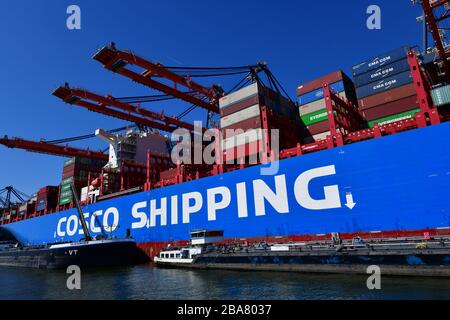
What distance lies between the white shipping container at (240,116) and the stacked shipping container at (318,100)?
5.21 m

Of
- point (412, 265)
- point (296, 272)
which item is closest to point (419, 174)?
point (412, 265)

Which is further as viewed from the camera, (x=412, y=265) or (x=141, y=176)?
(x=141, y=176)

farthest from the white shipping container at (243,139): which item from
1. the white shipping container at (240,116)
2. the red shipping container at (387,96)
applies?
the red shipping container at (387,96)

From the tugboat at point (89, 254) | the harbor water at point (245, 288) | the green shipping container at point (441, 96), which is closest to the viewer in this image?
the harbor water at point (245, 288)

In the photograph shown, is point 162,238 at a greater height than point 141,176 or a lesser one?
lesser

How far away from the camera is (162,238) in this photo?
118 ft

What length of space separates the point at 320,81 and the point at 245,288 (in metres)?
23.2

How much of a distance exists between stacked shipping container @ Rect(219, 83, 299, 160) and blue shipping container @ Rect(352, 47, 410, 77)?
842 centimetres

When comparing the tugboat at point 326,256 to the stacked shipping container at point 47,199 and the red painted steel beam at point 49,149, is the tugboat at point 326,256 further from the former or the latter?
the stacked shipping container at point 47,199

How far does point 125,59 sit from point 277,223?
2291 centimetres

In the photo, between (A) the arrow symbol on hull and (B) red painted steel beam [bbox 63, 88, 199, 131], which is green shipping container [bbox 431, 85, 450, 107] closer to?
(A) the arrow symbol on hull

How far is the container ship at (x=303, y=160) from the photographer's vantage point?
820 inches

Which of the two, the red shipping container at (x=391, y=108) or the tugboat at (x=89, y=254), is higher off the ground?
the red shipping container at (x=391, y=108)
